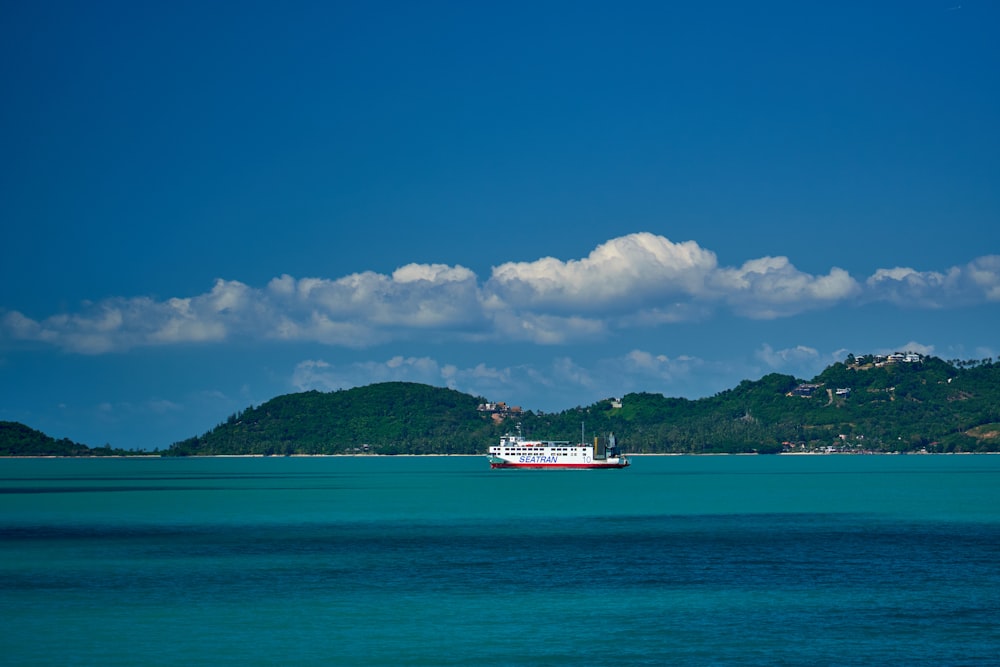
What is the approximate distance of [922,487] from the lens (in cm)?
18688

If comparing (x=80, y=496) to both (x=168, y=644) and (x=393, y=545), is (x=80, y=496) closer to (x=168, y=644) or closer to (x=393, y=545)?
(x=393, y=545)

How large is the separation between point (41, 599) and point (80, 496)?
111 m

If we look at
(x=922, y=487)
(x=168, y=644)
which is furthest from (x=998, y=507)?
(x=168, y=644)

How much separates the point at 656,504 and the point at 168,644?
97.8m

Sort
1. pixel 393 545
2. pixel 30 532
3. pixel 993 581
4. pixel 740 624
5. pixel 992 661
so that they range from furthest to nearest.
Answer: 1. pixel 30 532
2. pixel 393 545
3. pixel 993 581
4. pixel 740 624
5. pixel 992 661

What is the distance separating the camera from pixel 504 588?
65625 millimetres

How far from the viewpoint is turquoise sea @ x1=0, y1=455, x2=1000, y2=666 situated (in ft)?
162

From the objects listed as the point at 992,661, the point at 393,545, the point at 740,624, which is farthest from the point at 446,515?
the point at 992,661

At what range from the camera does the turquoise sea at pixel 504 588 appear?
49.4 m

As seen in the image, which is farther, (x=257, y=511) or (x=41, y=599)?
(x=257, y=511)

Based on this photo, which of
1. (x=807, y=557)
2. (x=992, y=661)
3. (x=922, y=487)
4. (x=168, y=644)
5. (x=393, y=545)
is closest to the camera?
(x=992, y=661)

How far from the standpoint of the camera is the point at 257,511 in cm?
13162

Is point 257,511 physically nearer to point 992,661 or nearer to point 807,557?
point 807,557

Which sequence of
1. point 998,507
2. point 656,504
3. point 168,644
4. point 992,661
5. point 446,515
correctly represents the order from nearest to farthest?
→ 1. point 992,661
2. point 168,644
3. point 446,515
4. point 998,507
5. point 656,504
